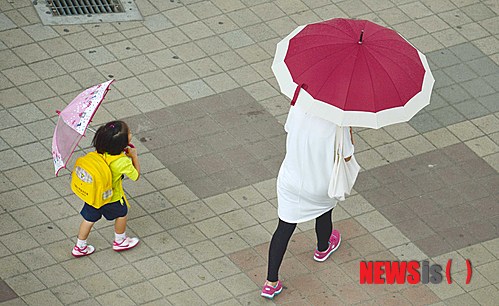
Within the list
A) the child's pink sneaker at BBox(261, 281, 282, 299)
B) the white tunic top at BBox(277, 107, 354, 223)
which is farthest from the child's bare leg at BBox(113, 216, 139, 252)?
the white tunic top at BBox(277, 107, 354, 223)

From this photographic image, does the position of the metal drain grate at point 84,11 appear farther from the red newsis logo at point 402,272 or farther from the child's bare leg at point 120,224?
the red newsis logo at point 402,272

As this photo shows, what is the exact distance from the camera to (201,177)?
8867 mm

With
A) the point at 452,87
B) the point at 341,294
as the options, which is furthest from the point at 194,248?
the point at 452,87

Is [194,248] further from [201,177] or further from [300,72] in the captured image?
[300,72]

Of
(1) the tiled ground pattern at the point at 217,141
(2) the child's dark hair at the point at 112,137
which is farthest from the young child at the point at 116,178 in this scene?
(1) the tiled ground pattern at the point at 217,141

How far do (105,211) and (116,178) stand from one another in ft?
1.08

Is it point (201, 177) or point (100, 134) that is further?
point (201, 177)

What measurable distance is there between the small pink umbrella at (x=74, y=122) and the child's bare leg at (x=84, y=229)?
0.57 meters

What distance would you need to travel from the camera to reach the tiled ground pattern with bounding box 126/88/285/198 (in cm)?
889

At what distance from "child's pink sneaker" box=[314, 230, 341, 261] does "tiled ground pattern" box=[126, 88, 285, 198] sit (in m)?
0.88

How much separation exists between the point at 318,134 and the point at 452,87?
3422mm

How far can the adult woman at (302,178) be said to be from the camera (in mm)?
7070

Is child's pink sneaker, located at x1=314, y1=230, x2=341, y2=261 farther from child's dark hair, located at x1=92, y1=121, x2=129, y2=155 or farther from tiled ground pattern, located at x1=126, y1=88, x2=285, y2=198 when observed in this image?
child's dark hair, located at x1=92, y1=121, x2=129, y2=155

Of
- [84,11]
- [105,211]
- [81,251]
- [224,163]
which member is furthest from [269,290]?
[84,11]
